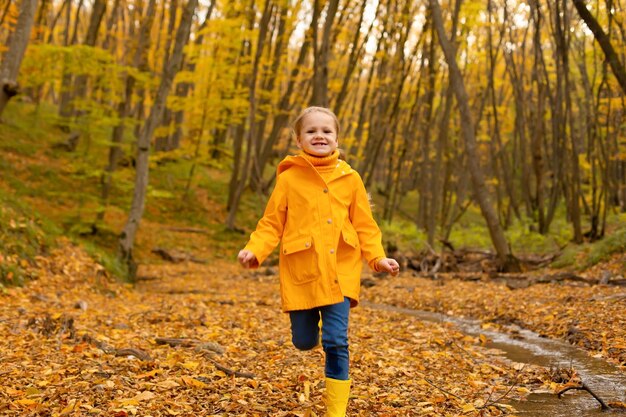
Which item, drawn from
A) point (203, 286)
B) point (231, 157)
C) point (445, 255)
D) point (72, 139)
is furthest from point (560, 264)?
point (72, 139)

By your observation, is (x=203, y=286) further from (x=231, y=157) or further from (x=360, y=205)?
(x=231, y=157)

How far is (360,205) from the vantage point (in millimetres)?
3764

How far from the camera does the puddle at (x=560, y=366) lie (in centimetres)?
374

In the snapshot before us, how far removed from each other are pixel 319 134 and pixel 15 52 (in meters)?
7.52

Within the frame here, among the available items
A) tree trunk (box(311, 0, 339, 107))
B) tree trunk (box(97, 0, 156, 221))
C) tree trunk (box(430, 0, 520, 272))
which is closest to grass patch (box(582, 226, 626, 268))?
tree trunk (box(430, 0, 520, 272))

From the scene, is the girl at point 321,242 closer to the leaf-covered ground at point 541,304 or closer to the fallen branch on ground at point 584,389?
the fallen branch on ground at point 584,389

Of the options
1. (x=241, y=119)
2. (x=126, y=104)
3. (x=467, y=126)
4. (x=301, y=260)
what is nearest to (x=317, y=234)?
(x=301, y=260)

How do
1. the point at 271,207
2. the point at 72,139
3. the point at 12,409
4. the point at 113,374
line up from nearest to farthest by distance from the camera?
the point at 12,409
the point at 271,207
the point at 113,374
the point at 72,139

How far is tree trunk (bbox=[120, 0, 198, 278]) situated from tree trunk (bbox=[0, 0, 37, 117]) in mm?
2838

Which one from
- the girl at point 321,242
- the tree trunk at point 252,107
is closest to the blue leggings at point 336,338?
the girl at point 321,242

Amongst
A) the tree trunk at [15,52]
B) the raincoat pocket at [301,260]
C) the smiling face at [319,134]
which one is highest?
the tree trunk at [15,52]

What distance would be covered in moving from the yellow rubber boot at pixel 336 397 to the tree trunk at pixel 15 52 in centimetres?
807

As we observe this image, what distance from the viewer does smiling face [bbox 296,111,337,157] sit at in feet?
12.2

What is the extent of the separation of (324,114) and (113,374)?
2.36 metres
